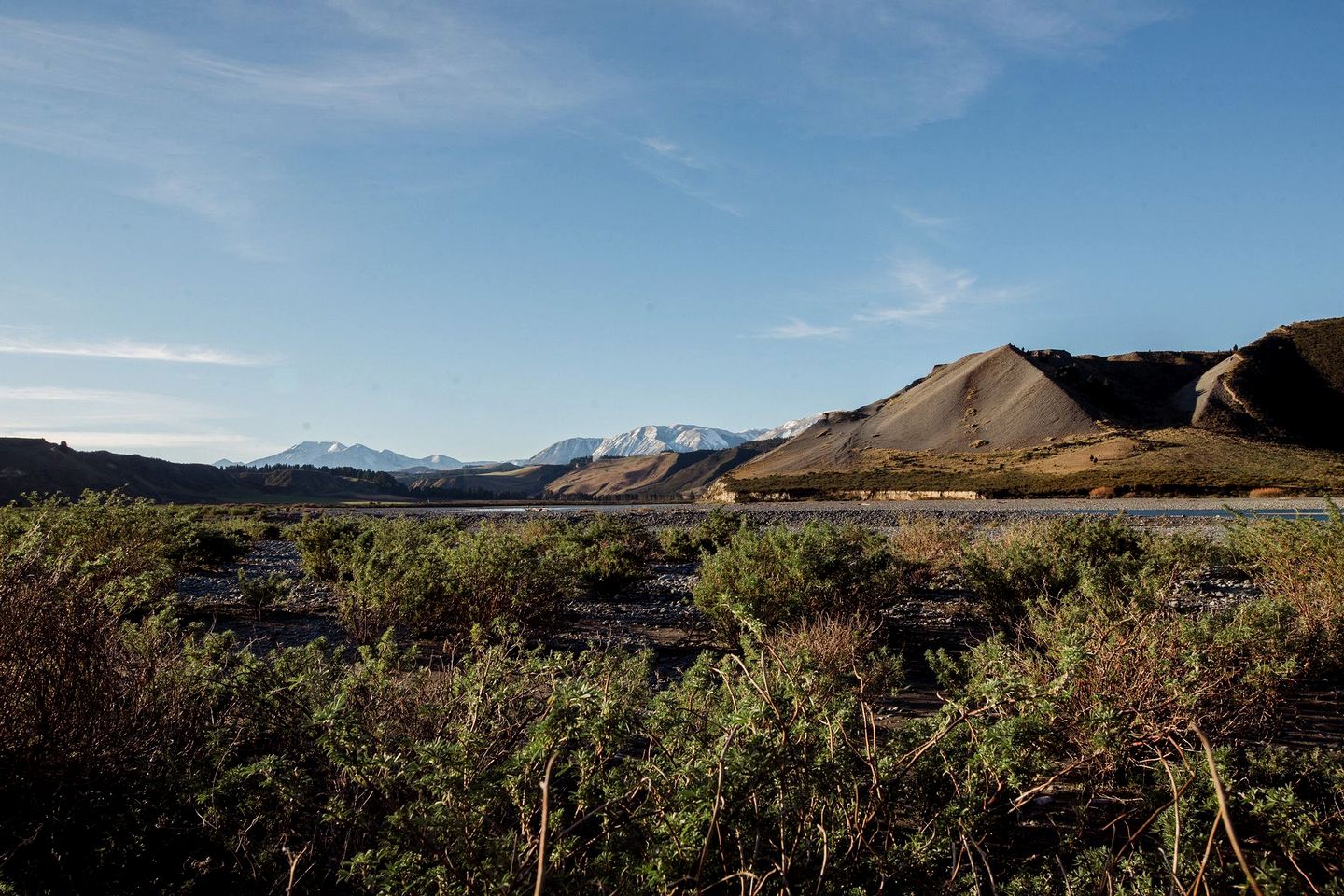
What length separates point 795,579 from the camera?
26.6 feet

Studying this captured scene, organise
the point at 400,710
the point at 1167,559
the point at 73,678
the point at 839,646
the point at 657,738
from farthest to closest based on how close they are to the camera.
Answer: the point at 1167,559 < the point at 839,646 < the point at 400,710 < the point at 73,678 < the point at 657,738

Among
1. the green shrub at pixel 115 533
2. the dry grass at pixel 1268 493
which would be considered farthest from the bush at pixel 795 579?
the dry grass at pixel 1268 493

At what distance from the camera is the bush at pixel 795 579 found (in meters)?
7.78

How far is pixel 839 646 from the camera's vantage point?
608 centimetres

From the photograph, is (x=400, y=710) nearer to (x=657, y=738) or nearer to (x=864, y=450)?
(x=657, y=738)

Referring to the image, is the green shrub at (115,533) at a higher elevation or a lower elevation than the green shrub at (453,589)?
higher

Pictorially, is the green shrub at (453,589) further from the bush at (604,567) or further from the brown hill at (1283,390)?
the brown hill at (1283,390)

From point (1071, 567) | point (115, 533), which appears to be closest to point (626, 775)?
point (1071, 567)

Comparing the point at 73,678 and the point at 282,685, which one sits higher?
the point at 73,678

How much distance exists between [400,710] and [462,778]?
1.47 metres

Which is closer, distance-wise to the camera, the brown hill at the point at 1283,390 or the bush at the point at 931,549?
the bush at the point at 931,549

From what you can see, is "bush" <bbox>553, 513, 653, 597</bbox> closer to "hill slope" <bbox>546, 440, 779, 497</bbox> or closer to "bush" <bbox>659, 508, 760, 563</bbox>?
"bush" <bbox>659, 508, 760, 563</bbox>

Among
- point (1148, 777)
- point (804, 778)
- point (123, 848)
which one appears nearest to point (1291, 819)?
point (1148, 777)

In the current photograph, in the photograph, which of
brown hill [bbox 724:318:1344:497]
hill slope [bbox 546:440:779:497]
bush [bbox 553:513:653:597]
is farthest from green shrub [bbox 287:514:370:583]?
hill slope [bbox 546:440:779:497]
